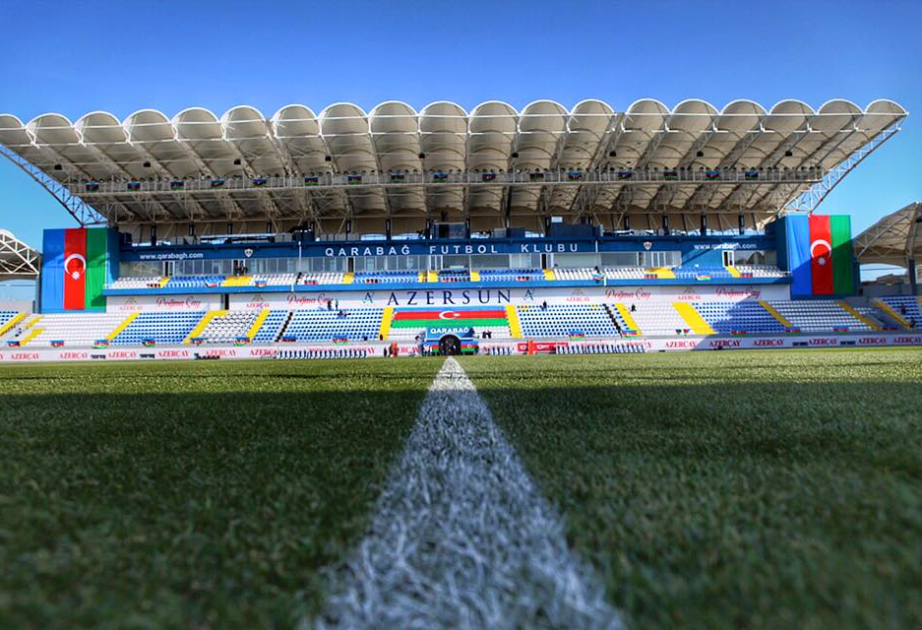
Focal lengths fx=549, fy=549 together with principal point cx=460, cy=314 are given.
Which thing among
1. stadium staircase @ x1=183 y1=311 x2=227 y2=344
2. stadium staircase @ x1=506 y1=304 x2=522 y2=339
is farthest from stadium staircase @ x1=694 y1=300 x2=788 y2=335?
stadium staircase @ x1=183 y1=311 x2=227 y2=344

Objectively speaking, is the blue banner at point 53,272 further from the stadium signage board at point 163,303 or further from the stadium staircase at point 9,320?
the stadium signage board at point 163,303

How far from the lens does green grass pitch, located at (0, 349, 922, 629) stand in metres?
0.74

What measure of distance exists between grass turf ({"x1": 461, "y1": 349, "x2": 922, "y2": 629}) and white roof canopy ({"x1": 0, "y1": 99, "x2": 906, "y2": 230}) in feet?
69.5

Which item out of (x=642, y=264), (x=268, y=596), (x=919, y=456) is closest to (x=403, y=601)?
(x=268, y=596)

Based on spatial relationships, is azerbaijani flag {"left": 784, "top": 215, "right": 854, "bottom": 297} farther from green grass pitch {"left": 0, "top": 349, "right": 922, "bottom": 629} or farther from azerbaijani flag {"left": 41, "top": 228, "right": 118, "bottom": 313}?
azerbaijani flag {"left": 41, "top": 228, "right": 118, "bottom": 313}

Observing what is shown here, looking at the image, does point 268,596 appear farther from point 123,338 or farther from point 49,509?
point 123,338

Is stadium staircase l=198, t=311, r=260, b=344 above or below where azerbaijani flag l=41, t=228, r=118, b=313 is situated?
below

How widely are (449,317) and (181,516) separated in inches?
948

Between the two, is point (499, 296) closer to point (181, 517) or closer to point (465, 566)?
point (181, 517)

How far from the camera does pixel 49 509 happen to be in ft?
4.17

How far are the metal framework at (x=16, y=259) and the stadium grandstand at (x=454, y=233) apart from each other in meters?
0.18

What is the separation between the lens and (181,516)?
119cm

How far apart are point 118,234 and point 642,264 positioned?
2693cm

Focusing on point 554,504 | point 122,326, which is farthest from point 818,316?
point 122,326
